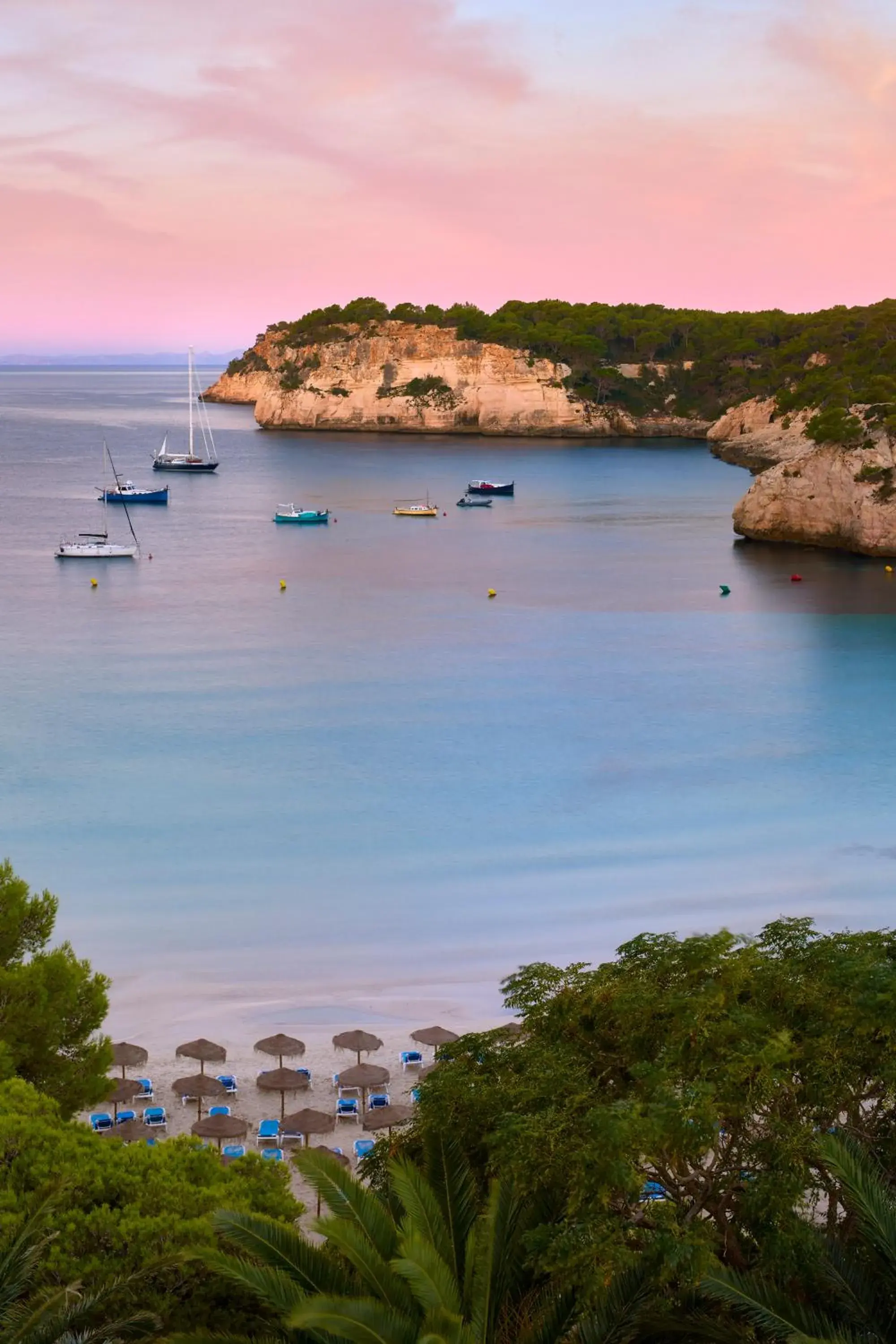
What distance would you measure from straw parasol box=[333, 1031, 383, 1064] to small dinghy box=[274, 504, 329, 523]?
5342 cm

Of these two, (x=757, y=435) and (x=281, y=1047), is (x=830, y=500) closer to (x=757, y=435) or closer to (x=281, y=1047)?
(x=757, y=435)

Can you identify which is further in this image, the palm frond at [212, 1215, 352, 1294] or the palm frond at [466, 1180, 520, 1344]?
the palm frond at [212, 1215, 352, 1294]

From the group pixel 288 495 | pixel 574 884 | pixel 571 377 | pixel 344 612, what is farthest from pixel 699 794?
pixel 571 377

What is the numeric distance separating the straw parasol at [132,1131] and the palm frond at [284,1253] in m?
6.75

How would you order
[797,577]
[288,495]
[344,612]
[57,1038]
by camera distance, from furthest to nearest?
[288,495] → [797,577] → [344,612] → [57,1038]

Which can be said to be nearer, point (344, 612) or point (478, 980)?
point (478, 980)

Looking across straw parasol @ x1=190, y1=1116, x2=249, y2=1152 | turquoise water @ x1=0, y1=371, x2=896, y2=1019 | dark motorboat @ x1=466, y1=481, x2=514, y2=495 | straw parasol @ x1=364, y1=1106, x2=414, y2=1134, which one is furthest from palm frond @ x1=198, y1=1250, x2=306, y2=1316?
dark motorboat @ x1=466, y1=481, x2=514, y2=495

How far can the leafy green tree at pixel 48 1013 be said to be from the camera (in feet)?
36.7

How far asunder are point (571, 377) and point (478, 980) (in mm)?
109502

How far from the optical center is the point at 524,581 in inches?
2061

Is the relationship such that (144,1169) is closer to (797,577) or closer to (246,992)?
(246,992)

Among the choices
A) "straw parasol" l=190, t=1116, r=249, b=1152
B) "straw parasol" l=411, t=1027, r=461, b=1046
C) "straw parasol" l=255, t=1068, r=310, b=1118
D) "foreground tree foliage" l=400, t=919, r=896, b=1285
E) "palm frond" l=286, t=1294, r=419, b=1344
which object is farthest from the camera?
"straw parasol" l=411, t=1027, r=461, b=1046

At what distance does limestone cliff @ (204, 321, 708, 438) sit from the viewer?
121 m

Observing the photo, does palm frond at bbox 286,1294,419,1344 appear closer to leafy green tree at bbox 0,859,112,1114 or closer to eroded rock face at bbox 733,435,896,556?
leafy green tree at bbox 0,859,112,1114
